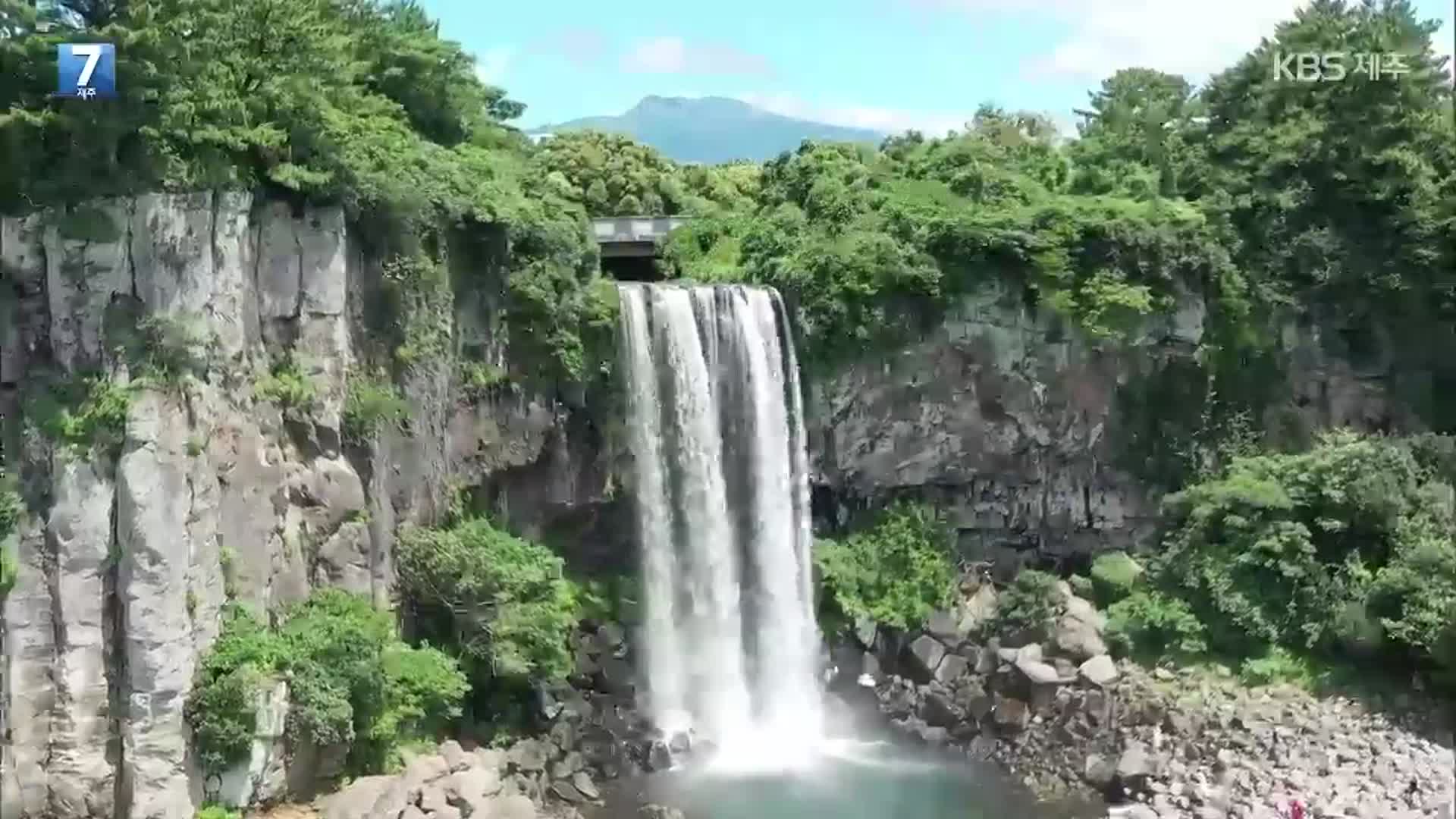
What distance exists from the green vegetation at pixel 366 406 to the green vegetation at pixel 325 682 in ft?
7.33

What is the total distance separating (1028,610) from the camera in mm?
21562

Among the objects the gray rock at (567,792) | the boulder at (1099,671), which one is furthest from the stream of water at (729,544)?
→ the boulder at (1099,671)

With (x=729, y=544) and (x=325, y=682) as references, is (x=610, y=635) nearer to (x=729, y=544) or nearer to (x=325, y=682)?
(x=729, y=544)

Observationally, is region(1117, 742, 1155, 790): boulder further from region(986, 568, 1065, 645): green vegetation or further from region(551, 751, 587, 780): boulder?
region(551, 751, 587, 780): boulder

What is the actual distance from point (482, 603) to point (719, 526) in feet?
15.7

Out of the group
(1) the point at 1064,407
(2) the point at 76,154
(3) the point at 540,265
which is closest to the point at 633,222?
(3) the point at 540,265

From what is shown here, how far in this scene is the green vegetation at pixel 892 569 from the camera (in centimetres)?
2184

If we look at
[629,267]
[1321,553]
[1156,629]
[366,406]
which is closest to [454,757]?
[366,406]

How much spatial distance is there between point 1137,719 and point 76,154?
54.7ft

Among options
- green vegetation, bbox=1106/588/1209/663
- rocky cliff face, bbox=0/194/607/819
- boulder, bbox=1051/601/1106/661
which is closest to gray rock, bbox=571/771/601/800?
rocky cliff face, bbox=0/194/607/819

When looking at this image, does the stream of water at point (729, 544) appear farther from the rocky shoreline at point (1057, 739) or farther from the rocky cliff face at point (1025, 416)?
the rocky cliff face at point (1025, 416)

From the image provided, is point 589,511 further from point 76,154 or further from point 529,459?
point 76,154

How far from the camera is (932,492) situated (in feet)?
75.9

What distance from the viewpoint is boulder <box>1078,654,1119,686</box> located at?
2019 cm
